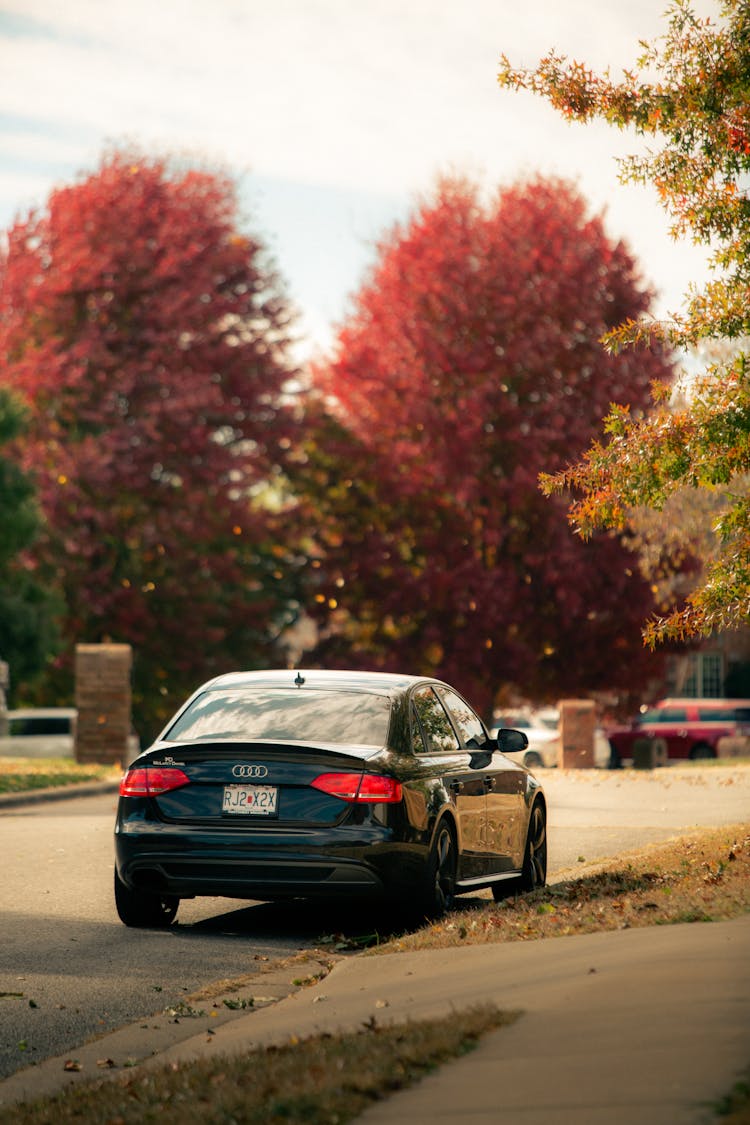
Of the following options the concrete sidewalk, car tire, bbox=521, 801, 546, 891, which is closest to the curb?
car tire, bbox=521, 801, 546, 891

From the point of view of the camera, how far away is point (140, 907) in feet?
35.6

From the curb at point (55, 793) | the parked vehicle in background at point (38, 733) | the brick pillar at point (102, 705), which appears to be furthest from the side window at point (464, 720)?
the parked vehicle in background at point (38, 733)

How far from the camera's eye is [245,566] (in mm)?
41219

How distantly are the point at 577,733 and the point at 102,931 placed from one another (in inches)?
895

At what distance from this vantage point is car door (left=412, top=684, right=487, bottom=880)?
10.9 m

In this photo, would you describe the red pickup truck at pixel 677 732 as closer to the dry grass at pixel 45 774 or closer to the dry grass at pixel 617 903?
the dry grass at pixel 45 774

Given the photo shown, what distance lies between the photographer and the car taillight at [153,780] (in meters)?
10.3

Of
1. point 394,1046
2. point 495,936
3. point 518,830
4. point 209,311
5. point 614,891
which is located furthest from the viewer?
point 209,311

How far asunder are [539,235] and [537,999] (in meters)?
35.0

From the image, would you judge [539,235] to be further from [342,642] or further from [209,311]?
[342,642]

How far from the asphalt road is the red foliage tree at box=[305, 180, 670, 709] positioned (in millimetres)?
18967

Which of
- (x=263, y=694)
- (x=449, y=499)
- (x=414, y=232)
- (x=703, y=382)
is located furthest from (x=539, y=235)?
(x=263, y=694)

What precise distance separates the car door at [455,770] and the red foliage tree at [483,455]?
26426mm

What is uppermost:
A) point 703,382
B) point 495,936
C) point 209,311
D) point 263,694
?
point 209,311
